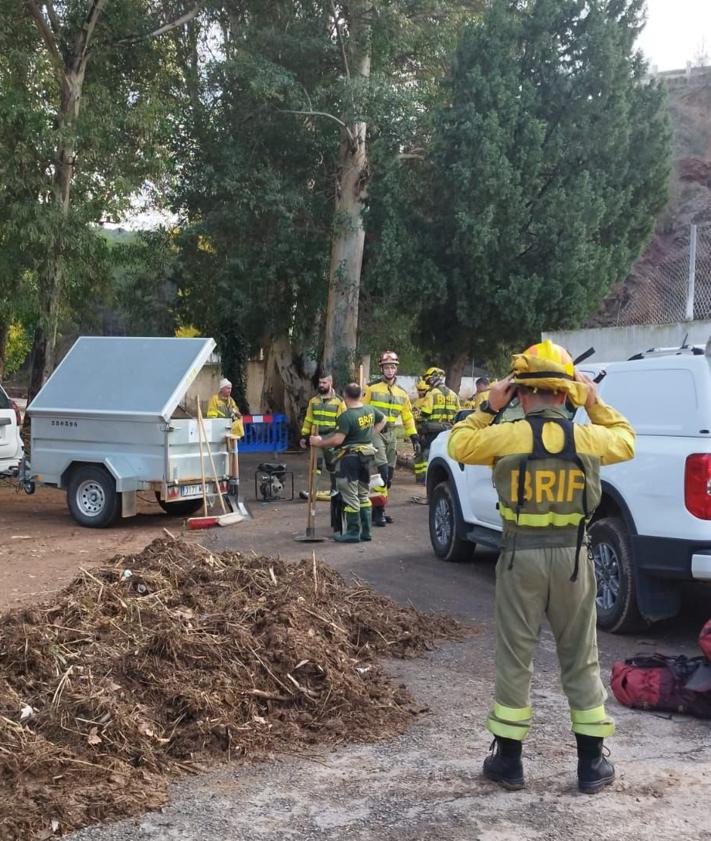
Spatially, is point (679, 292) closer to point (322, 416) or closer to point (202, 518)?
point (322, 416)

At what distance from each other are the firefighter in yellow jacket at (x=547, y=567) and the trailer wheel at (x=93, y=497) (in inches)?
303

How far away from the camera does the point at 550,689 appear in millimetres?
5578

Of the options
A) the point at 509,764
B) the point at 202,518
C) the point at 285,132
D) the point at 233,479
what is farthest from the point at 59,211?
the point at 509,764

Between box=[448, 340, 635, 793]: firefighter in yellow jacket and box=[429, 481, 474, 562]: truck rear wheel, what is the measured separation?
15.8 feet

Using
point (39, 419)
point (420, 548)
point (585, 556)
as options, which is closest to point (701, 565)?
point (585, 556)

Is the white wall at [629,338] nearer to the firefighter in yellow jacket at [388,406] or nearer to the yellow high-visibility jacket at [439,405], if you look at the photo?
the yellow high-visibility jacket at [439,405]

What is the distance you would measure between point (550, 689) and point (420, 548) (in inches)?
183

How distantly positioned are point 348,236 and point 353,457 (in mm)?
9255

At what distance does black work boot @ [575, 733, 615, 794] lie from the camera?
410 centimetres

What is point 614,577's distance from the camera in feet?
21.9

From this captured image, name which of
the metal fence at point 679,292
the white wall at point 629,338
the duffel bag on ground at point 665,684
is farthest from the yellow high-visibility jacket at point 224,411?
the duffel bag on ground at point 665,684

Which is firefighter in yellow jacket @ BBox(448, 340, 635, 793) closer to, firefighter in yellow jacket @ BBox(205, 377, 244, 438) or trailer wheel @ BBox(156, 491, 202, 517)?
firefighter in yellow jacket @ BBox(205, 377, 244, 438)

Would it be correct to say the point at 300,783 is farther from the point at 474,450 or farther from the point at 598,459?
the point at 598,459

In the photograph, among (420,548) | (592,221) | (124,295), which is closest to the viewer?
(420,548)
